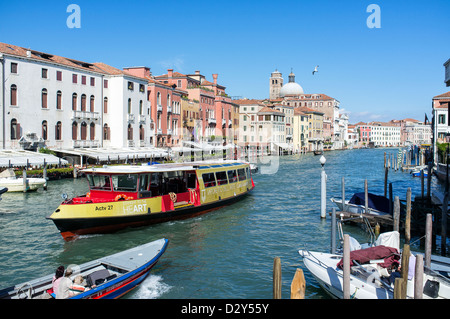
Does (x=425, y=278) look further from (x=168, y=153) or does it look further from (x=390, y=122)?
(x=390, y=122)

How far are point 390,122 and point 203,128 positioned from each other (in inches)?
4814

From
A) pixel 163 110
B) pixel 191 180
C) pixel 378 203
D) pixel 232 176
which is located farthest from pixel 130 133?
pixel 378 203

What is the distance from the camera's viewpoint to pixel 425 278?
8594 millimetres

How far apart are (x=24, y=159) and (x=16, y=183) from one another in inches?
148

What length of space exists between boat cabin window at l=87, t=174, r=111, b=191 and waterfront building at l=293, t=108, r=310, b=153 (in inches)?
2723

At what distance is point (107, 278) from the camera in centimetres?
909

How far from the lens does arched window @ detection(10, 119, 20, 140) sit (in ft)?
99.2

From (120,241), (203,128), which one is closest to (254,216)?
(120,241)

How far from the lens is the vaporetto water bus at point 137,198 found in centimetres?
1346

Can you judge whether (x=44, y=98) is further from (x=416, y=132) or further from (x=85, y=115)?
Result: (x=416, y=132)

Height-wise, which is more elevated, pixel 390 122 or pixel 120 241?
pixel 390 122

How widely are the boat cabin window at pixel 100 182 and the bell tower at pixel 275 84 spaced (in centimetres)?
10599

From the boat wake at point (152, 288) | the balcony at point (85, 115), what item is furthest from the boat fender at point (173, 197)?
the balcony at point (85, 115)

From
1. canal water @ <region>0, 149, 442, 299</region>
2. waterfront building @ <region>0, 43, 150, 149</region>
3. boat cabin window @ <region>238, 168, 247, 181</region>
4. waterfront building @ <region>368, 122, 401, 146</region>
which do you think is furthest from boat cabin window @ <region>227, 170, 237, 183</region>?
waterfront building @ <region>368, 122, 401, 146</region>
